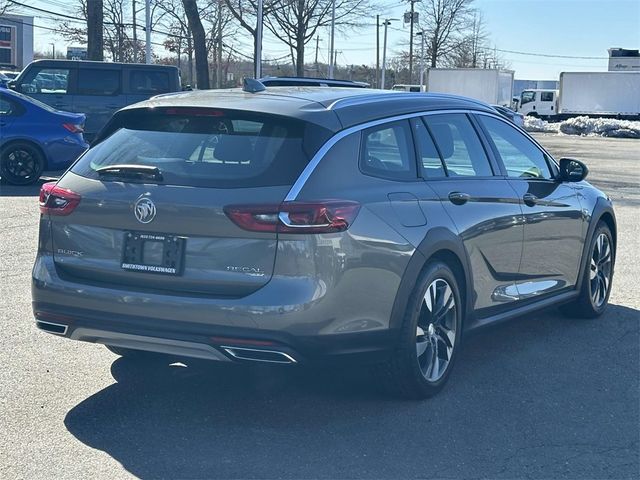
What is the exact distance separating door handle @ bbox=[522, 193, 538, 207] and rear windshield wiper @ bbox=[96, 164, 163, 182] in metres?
2.62

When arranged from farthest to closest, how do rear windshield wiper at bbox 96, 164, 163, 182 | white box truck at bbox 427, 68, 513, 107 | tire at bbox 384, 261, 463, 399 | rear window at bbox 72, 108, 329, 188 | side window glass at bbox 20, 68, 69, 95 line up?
1. white box truck at bbox 427, 68, 513, 107
2. side window glass at bbox 20, 68, 69, 95
3. tire at bbox 384, 261, 463, 399
4. rear windshield wiper at bbox 96, 164, 163, 182
5. rear window at bbox 72, 108, 329, 188

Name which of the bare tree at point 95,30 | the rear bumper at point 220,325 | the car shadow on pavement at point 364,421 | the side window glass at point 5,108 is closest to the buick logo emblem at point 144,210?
the rear bumper at point 220,325

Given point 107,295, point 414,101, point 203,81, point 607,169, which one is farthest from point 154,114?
point 203,81

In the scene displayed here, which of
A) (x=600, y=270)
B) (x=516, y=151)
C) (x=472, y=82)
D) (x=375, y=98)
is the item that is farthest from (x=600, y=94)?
(x=375, y=98)

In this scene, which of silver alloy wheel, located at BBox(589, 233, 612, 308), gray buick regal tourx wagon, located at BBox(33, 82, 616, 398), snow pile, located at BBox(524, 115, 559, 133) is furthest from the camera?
snow pile, located at BBox(524, 115, 559, 133)

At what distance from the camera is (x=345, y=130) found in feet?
15.6

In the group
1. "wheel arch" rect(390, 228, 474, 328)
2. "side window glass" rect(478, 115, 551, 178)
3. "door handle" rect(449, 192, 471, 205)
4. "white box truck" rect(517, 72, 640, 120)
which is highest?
"white box truck" rect(517, 72, 640, 120)

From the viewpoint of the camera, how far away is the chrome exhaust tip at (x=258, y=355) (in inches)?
172

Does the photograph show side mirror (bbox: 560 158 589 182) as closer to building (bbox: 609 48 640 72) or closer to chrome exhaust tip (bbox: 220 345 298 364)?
chrome exhaust tip (bbox: 220 345 298 364)

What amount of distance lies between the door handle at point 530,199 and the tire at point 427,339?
110 centimetres

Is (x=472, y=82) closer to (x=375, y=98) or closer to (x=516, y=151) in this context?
(x=516, y=151)

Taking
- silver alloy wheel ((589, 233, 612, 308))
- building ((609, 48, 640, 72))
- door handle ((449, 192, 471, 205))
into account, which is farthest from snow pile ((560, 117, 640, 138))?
door handle ((449, 192, 471, 205))

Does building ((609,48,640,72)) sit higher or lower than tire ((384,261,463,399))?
higher

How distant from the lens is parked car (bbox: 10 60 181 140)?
2009cm
